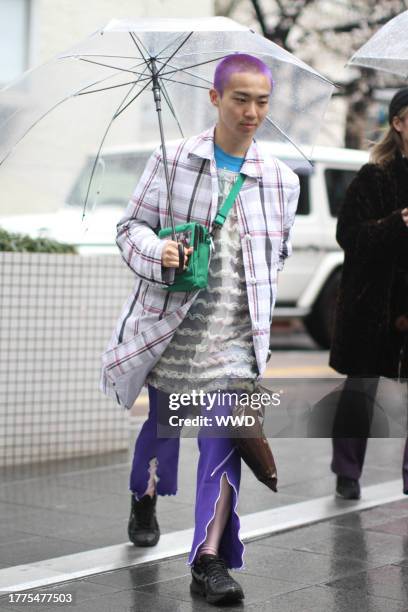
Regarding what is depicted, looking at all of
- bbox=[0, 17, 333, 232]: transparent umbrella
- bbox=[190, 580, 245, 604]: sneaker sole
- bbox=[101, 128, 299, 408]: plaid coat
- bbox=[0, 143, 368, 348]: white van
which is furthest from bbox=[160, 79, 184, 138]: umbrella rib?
bbox=[0, 143, 368, 348]: white van

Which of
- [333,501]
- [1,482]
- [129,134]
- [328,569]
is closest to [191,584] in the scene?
[328,569]

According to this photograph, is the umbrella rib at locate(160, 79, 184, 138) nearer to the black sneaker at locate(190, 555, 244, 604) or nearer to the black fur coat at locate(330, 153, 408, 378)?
the black fur coat at locate(330, 153, 408, 378)

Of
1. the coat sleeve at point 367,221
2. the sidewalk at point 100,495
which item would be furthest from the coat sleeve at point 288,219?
the sidewalk at point 100,495

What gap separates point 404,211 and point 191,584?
1.84 metres

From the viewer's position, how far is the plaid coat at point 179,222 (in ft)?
14.0

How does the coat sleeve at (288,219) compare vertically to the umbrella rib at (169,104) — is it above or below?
below

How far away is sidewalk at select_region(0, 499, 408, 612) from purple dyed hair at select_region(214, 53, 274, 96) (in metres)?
1.78

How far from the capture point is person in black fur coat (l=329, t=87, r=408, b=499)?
213 inches

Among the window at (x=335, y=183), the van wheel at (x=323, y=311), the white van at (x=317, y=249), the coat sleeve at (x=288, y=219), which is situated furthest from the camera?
the window at (x=335, y=183)

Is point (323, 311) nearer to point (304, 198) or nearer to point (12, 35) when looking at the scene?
point (304, 198)

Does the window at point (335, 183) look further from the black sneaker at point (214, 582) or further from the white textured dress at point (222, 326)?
the black sneaker at point (214, 582)

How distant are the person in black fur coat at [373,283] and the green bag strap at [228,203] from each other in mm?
1161

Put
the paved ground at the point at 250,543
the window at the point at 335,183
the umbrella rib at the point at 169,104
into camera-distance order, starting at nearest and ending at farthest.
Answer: the paved ground at the point at 250,543
the umbrella rib at the point at 169,104
the window at the point at 335,183

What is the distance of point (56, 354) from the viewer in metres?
6.87
